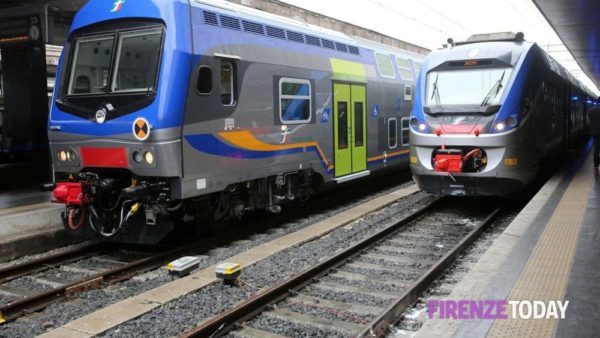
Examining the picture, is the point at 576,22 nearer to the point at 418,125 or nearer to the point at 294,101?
the point at 418,125

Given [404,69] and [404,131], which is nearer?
[404,131]

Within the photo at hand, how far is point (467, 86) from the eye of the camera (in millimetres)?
8984

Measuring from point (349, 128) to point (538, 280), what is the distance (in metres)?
6.12

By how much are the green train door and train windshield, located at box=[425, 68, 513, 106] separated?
1.61 m

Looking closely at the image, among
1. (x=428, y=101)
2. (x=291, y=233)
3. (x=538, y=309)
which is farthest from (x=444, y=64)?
(x=538, y=309)

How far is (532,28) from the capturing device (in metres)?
19.6

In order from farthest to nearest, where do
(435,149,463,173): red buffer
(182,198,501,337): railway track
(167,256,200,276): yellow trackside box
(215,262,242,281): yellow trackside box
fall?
1. (435,149,463,173): red buffer
2. (167,256,200,276): yellow trackside box
3. (215,262,242,281): yellow trackside box
4. (182,198,501,337): railway track

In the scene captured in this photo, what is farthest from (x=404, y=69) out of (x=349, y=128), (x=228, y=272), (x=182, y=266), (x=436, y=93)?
(x=228, y=272)

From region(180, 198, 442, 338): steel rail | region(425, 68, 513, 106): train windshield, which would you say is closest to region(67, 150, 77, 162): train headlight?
region(180, 198, 442, 338): steel rail

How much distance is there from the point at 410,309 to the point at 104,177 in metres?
4.19

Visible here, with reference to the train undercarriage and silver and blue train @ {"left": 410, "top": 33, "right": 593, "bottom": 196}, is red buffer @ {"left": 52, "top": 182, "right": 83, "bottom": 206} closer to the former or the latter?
the train undercarriage

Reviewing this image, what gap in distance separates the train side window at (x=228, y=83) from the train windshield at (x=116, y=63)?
0.97 metres

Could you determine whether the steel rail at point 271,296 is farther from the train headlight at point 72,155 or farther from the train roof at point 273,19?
the train roof at point 273,19

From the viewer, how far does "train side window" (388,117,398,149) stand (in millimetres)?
12281
